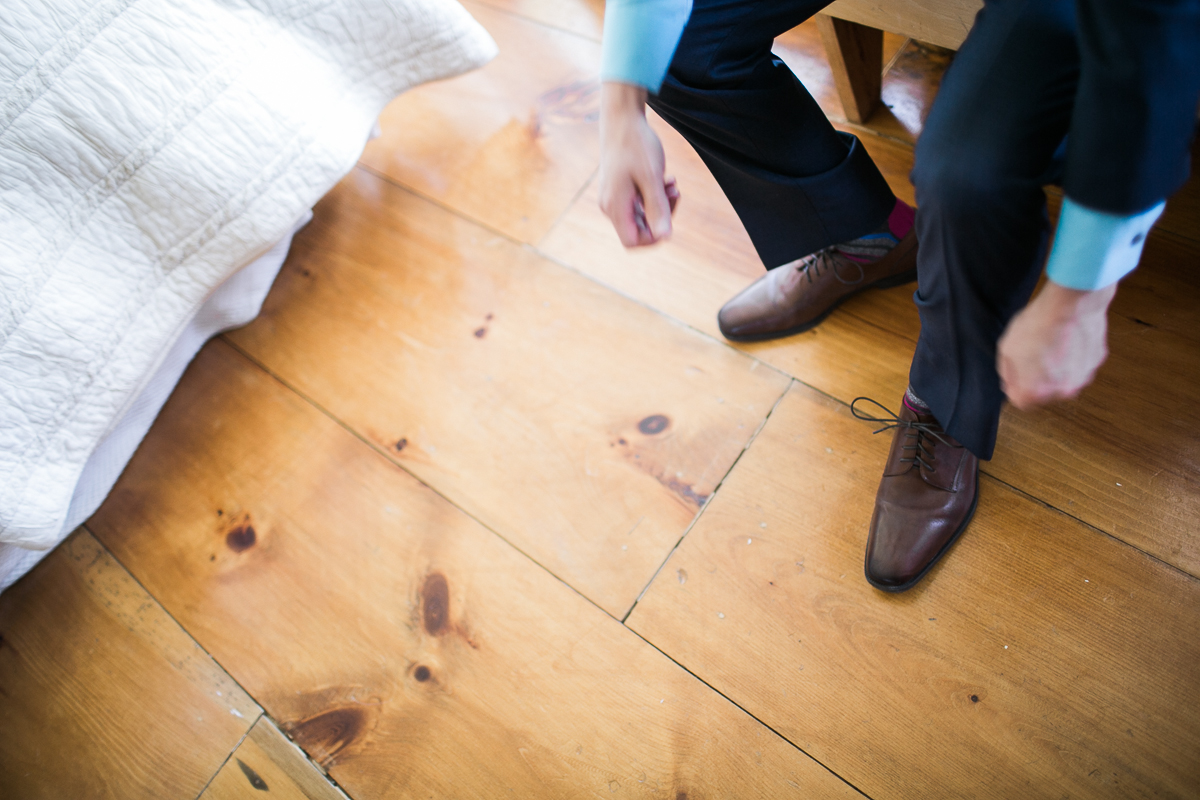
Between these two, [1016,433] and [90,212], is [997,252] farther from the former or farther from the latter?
[90,212]

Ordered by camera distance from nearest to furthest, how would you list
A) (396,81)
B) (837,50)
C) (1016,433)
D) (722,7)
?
(722,7), (1016,433), (837,50), (396,81)

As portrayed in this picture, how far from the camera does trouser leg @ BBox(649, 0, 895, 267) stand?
667mm

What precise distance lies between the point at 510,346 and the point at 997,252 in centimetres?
63

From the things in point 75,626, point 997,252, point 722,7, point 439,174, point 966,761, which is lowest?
point 966,761

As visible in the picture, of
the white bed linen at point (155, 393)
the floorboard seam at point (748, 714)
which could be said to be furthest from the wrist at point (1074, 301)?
the white bed linen at point (155, 393)

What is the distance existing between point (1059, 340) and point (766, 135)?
38 cm

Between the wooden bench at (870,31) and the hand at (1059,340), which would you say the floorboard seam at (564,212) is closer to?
the wooden bench at (870,31)

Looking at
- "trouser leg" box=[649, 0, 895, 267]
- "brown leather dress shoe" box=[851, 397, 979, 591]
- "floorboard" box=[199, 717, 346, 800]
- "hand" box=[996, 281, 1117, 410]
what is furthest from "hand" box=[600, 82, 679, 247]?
"floorboard" box=[199, 717, 346, 800]

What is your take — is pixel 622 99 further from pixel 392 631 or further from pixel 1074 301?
pixel 392 631

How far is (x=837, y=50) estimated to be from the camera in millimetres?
924

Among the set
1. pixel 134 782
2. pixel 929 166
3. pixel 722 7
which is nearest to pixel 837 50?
pixel 722 7

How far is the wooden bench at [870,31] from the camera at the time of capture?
757mm

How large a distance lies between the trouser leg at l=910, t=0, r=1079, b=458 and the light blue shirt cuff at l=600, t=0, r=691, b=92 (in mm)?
217

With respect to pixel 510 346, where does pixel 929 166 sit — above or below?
above
